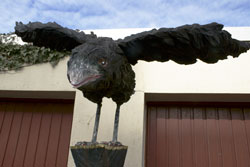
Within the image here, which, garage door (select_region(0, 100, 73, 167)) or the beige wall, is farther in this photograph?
garage door (select_region(0, 100, 73, 167))

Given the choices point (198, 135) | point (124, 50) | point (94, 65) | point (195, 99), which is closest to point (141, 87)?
point (195, 99)

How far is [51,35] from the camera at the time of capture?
144 cm

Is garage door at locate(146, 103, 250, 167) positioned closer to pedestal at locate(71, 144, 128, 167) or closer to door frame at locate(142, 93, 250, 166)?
door frame at locate(142, 93, 250, 166)

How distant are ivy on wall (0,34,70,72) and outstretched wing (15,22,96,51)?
1120 mm

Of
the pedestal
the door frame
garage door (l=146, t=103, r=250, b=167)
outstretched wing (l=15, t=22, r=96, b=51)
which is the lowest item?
the pedestal

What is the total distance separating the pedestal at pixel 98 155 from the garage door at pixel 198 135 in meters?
1.36

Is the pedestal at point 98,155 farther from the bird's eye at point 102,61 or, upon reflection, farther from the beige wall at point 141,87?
the beige wall at point 141,87

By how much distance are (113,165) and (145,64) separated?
1.45 m

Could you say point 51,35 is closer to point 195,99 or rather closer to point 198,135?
point 195,99

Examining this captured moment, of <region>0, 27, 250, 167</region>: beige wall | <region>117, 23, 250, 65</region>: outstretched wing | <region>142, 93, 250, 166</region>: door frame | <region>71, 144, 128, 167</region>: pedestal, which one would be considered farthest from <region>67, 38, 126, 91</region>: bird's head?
<region>142, 93, 250, 166</region>: door frame

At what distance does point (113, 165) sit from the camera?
1251mm

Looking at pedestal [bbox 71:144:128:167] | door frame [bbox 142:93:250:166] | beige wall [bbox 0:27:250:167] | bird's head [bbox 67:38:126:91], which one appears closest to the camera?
bird's head [bbox 67:38:126:91]

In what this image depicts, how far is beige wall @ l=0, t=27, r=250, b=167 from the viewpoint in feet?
7.36

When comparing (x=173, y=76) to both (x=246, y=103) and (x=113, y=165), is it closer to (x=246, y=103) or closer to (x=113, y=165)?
(x=246, y=103)
